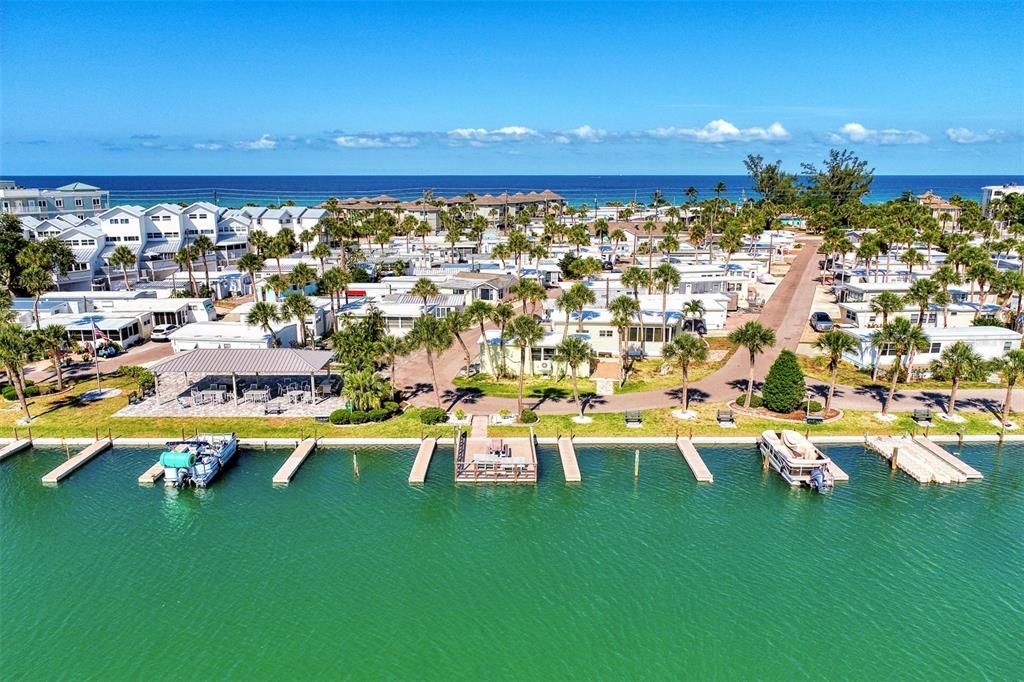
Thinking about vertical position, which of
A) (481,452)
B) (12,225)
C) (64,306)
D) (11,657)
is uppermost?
(12,225)

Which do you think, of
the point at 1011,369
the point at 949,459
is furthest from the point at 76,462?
the point at 1011,369

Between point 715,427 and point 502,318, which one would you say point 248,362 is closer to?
point 502,318

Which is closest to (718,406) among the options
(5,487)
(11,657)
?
(11,657)

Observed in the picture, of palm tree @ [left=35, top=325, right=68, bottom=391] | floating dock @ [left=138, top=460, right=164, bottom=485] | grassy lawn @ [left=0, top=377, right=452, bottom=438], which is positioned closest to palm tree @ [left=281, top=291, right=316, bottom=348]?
grassy lawn @ [left=0, top=377, right=452, bottom=438]

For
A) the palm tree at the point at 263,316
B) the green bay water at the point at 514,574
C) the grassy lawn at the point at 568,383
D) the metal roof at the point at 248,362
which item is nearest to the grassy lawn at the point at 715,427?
the green bay water at the point at 514,574

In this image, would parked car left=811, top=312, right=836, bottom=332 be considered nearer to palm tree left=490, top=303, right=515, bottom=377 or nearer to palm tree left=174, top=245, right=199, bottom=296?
palm tree left=490, top=303, right=515, bottom=377

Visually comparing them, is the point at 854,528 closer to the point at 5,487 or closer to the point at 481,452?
the point at 481,452
